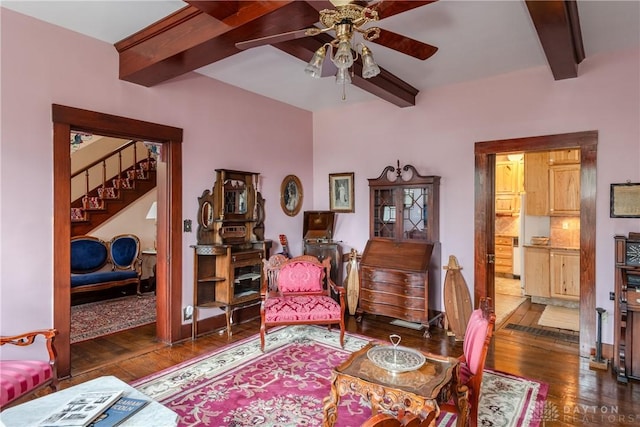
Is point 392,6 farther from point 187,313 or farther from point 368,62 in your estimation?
point 187,313

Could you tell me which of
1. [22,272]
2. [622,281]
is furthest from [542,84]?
[22,272]

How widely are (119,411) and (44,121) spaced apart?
2.46 m

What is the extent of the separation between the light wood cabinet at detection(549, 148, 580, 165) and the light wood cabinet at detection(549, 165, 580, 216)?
0.07 metres

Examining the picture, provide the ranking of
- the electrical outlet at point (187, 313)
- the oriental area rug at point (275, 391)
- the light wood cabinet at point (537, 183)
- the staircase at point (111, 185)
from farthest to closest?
the staircase at point (111, 185) < the light wood cabinet at point (537, 183) < the electrical outlet at point (187, 313) < the oriental area rug at point (275, 391)

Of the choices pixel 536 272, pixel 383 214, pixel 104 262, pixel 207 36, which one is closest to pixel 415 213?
pixel 383 214

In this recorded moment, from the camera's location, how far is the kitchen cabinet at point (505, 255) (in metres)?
A: 7.65

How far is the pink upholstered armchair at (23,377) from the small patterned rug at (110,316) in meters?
1.57

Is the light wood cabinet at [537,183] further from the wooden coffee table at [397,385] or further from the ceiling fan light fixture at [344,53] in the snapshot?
the ceiling fan light fixture at [344,53]

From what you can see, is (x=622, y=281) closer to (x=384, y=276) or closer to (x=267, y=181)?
(x=384, y=276)

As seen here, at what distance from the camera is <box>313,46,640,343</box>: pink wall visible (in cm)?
346

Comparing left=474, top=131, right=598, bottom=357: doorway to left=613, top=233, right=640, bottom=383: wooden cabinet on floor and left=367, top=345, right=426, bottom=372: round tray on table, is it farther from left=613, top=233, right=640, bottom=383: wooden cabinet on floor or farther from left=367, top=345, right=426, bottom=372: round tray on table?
left=367, top=345, right=426, bottom=372: round tray on table

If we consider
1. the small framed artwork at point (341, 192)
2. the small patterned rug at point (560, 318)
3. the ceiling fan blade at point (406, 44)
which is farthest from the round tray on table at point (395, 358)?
the small patterned rug at point (560, 318)

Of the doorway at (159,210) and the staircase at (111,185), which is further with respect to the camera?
the staircase at (111,185)

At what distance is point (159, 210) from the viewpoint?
156 inches
